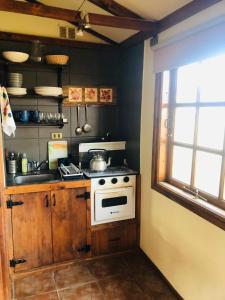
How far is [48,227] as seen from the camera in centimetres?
255

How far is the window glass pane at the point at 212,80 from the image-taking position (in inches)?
70.2

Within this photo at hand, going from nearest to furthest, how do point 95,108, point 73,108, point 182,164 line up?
point 182,164
point 73,108
point 95,108

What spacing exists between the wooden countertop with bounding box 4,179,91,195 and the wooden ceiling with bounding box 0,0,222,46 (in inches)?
56.8

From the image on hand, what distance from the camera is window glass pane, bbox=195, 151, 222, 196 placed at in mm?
1868

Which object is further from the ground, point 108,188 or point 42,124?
point 42,124

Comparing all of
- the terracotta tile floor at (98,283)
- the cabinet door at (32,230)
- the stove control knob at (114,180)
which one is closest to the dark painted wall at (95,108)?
the stove control knob at (114,180)

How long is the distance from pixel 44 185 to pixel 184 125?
140cm

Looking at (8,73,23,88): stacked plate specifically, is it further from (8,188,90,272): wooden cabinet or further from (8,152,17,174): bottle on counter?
(8,188,90,272): wooden cabinet

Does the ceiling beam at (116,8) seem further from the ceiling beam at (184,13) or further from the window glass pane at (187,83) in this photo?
the window glass pane at (187,83)

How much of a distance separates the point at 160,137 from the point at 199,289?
1.28m

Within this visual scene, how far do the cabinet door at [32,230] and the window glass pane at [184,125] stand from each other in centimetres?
135

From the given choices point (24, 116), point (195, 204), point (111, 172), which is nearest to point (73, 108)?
point (24, 116)

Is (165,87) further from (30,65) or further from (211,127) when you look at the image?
(30,65)

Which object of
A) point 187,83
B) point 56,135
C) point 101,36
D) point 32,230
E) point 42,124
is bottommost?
point 32,230
